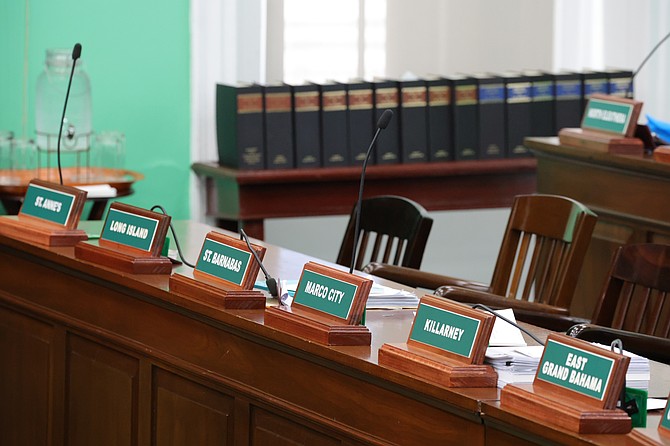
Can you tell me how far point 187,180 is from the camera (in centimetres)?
486

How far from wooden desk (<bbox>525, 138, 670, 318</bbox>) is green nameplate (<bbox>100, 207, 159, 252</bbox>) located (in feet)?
5.89

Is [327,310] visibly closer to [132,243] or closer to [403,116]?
[132,243]

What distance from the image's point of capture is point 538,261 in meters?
3.42

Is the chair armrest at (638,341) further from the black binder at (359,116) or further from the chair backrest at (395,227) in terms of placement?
the black binder at (359,116)

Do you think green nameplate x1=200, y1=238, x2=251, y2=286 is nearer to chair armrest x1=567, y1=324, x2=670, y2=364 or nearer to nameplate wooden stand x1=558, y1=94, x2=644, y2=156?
chair armrest x1=567, y1=324, x2=670, y2=364

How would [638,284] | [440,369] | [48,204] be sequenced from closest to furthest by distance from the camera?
1. [440,369]
2. [638,284]
3. [48,204]

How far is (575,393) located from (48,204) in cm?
164

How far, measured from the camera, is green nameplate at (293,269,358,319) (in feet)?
7.09

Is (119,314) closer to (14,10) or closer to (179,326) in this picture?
(179,326)

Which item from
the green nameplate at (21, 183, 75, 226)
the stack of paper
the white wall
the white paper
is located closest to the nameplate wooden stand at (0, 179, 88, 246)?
the green nameplate at (21, 183, 75, 226)

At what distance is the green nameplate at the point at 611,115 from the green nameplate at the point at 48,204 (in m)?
1.93

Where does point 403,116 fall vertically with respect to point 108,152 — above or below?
above

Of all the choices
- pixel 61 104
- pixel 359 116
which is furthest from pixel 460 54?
pixel 61 104

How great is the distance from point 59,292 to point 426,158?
2.34 metres
